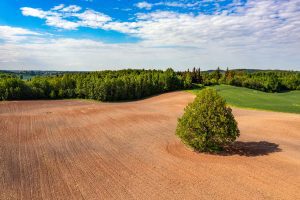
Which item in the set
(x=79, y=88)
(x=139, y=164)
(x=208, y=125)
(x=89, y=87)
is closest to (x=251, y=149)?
(x=208, y=125)

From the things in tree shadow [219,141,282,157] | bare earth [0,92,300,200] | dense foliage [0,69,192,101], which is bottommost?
bare earth [0,92,300,200]

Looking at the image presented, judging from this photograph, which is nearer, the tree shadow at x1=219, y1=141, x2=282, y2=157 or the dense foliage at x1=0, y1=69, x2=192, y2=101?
the tree shadow at x1=219, y1=141, x2=282, y2=157

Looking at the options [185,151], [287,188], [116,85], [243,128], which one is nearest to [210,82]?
[116,85]

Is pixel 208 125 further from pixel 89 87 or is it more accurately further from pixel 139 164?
pixel 89 87

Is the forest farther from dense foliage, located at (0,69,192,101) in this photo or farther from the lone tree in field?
the lone tree in field

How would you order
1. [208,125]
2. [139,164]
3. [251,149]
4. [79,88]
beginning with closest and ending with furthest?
[139,164], [208,125], [251,149], [79,88]

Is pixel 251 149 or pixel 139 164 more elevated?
pixel 251 149

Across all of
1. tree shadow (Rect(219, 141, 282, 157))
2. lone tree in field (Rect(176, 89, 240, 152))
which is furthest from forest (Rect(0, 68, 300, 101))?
lone tree in field (Rect(176, 89, 240, 152))
